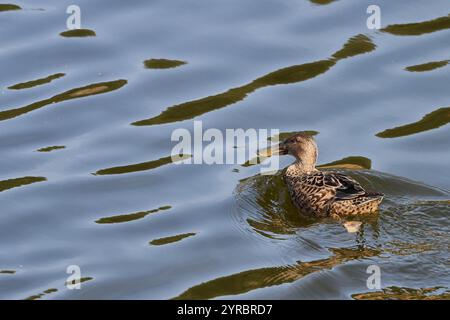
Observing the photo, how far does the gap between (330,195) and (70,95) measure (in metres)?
3.79

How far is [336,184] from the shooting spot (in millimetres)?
12367

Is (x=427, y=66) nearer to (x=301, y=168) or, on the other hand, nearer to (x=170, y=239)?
(x=301, y=168)

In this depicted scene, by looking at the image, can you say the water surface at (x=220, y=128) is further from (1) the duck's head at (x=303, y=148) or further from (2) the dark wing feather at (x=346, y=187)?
(1) the duck's head at (x=303, y=148)

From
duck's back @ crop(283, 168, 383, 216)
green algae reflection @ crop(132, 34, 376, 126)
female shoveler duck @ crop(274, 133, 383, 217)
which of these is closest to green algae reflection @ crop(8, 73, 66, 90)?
green algae reflection @ crop(132, 34, 376, 126)

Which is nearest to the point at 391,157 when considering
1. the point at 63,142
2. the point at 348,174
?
the point at 348,174

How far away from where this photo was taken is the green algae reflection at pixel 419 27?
15.3m

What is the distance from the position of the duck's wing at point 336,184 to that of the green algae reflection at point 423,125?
105cm

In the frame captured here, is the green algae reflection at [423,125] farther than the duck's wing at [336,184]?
Yes

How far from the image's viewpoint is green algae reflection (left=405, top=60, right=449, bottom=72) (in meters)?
14.5

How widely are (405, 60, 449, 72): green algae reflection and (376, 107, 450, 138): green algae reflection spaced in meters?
0.98

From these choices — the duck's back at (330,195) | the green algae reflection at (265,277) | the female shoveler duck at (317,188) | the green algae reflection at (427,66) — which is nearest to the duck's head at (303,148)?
the female shoveler duck at (317,188)

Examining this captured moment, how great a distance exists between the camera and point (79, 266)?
35.7 ft

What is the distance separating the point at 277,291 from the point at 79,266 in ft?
6.50

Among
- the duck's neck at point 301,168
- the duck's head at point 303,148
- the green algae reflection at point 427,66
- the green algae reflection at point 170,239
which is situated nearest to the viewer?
the green algae reflection at point 170,239
